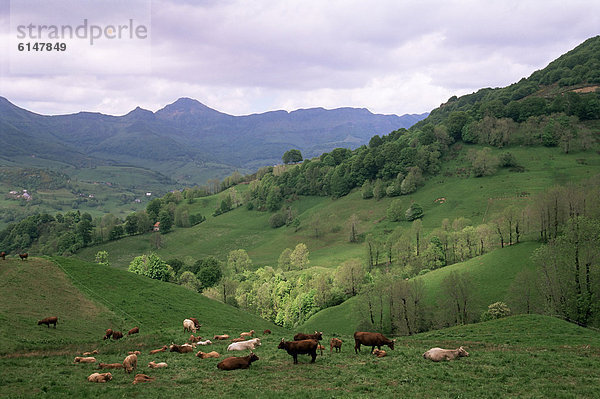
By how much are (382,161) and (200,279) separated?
368 feet

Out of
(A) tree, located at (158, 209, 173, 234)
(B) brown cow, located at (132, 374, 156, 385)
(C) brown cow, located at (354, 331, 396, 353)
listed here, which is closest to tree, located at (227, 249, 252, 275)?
(A) tree, located at (158, 209, 173, 234)

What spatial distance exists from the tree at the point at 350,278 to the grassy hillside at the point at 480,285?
21.7 feet

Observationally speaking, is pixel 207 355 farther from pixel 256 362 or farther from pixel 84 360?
pixel 84 360

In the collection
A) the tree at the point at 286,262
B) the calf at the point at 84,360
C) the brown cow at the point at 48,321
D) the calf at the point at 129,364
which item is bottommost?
the tree at the point at 286,262

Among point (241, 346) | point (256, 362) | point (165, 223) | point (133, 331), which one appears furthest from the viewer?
point (165, 223)

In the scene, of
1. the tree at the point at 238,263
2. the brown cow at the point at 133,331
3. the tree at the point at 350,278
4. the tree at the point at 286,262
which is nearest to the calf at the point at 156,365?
the brown cow at the point at 133,331

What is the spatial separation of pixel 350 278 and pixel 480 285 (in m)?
24.2

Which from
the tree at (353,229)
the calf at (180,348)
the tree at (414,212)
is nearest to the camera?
the calf at (180,348)

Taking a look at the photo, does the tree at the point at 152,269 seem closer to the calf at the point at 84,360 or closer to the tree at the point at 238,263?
the tree at the point at 238,263

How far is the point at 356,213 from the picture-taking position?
152m

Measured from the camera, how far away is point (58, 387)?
16266mm

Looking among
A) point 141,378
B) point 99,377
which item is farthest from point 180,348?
point 99,377

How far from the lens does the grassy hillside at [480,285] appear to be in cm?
5634

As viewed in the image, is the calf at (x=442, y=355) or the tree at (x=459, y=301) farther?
the tree at (x=459, y=301)
